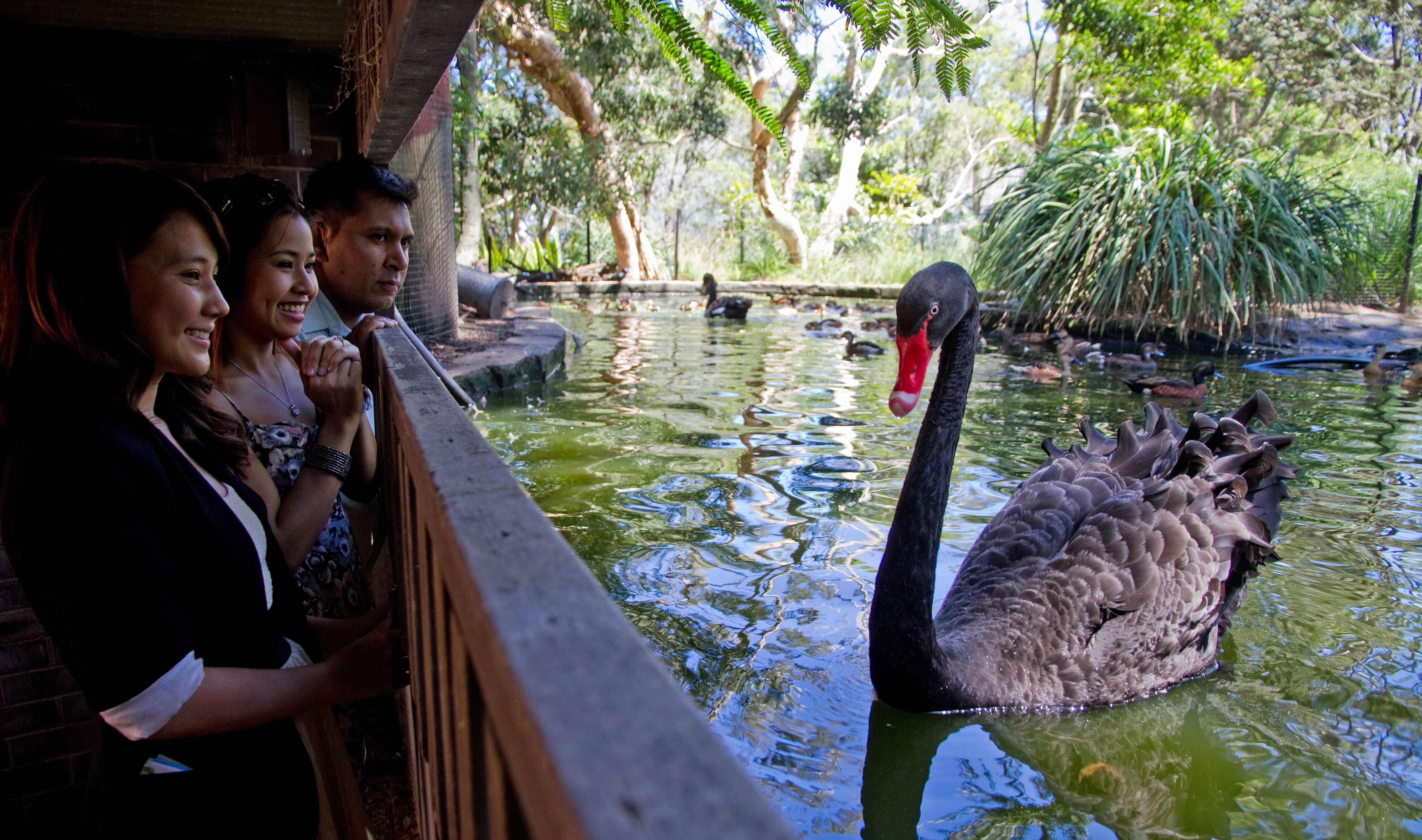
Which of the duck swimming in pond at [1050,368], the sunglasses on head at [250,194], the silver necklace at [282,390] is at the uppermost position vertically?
the sunglasses on head at [250,194]

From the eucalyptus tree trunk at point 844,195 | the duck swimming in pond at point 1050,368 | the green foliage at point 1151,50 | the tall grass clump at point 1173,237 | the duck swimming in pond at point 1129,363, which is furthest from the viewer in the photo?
the eucalyptus tree trunk at point 844,195

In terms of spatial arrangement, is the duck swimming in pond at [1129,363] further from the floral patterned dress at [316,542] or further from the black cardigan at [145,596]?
the black cardigan at [145,596]

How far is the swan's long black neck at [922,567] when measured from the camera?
253 centimetres

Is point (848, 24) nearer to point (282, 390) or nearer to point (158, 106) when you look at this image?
point (282, 390)

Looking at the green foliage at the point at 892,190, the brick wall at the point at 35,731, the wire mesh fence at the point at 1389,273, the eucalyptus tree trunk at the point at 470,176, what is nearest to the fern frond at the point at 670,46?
the brick wall at the point at 35,731

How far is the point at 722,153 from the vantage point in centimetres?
3634

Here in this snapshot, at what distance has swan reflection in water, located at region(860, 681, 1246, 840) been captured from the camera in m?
2.35

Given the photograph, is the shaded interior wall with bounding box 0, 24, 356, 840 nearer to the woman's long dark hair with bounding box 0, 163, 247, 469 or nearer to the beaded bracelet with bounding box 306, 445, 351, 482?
the beaded bracelet with bounding box 306, 445, 351, 482

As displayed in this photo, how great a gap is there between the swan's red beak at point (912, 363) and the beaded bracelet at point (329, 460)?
1.42 meters

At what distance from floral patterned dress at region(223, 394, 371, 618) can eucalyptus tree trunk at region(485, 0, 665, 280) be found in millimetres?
11788

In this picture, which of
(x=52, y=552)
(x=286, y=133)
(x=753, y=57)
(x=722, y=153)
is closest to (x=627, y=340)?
(x=753, y=57)

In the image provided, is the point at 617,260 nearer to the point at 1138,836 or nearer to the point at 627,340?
the point at 627,340

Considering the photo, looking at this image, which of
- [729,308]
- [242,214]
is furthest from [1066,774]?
[729,308]

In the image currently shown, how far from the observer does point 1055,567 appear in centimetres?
294
